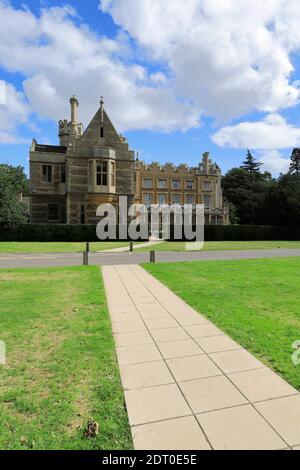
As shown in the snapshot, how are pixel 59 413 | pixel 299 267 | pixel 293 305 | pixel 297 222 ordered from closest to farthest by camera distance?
1. pixel 59 413
2. pixel 293 305
3. pixel 299 267
4. pixel 297 222

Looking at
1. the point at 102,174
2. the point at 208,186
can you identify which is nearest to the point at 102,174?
the point at 102,174

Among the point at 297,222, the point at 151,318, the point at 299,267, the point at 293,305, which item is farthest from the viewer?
the point at 297,222

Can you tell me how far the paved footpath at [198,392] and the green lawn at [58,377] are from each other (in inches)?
9.0

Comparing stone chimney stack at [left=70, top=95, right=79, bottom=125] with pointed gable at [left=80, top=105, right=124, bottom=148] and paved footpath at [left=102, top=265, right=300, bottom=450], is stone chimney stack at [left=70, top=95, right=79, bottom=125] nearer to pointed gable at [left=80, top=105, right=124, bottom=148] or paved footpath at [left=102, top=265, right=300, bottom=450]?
pointed gable at [left=80, top=105, right=124, bottom=148]

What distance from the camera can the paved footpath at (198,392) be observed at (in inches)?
107

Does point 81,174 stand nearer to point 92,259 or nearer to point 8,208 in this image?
point 8,208

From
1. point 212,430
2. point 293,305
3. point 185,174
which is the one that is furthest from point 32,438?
point 185,174

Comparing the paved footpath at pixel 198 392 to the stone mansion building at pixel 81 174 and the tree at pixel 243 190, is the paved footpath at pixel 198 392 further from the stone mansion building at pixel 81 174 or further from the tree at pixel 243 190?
the tree at pixel 243 190

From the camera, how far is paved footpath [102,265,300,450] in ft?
8.92

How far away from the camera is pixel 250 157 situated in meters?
84.4

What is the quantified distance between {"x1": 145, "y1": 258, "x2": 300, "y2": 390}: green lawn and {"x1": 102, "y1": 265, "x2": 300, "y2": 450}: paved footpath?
288mm
